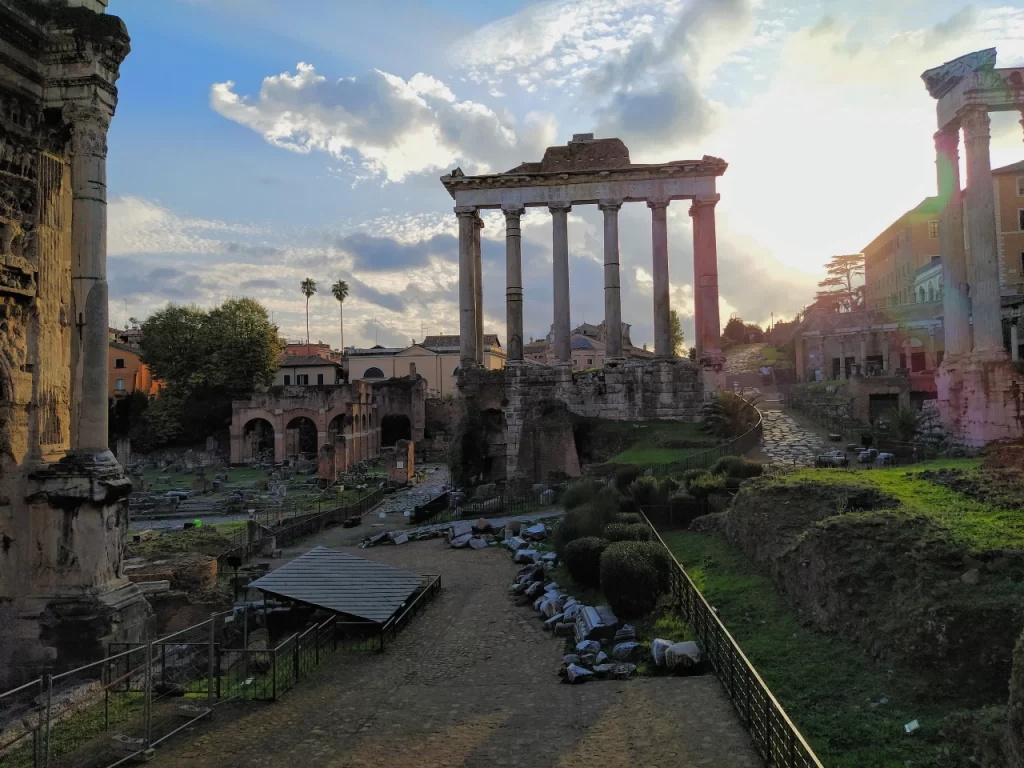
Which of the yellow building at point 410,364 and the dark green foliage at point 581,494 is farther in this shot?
the yellow building at point 410,364

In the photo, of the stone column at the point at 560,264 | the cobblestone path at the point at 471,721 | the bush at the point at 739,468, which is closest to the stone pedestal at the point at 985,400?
the bush at the point at 739,468

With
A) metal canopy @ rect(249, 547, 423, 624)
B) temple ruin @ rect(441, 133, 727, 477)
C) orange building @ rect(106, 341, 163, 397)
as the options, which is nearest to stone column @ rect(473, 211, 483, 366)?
temple ruin @ rect(441, 133, 727, 477)

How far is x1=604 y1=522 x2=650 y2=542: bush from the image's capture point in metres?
14.0

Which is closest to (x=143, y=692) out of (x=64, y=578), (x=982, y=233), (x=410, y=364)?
(x=64, y=578)

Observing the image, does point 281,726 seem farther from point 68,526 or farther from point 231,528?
point 231,528

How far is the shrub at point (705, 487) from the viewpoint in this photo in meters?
17.2

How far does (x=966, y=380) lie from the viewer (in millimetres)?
21484

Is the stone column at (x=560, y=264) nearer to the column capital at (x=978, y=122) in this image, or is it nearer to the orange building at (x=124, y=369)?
the column capital at (x=978, y=122)

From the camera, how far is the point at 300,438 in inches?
2216

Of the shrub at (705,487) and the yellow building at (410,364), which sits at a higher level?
the yellow building at (410,364)

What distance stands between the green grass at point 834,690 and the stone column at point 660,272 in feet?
57.5

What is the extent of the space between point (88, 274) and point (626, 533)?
34.0ft

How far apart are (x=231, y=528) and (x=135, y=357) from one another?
51829 millimetres

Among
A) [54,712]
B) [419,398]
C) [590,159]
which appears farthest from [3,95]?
[419,398]
